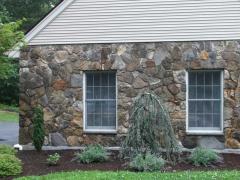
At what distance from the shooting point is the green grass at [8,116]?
31.5 metres

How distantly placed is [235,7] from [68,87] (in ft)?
17.7

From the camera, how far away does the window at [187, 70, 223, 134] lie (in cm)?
1388

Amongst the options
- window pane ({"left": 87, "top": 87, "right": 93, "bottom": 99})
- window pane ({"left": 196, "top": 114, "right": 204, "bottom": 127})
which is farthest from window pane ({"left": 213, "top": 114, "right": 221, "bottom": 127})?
window pane ({"left": 87, "top": 87, "right": 93, "bottom": 99})

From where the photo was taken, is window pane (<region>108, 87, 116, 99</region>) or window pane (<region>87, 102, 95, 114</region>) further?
window pane (<region>87, 102, 95, 114</region>)

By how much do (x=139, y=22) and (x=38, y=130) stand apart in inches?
169

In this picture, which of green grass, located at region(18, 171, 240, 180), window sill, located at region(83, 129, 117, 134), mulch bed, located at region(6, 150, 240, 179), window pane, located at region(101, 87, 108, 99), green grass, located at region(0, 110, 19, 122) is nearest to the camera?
green grass, located at region(18, 171, 240, 180)

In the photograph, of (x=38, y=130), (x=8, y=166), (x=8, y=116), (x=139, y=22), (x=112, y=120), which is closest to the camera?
(x=8, y=166)

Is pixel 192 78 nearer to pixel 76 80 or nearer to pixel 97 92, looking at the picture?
pixel 97 92

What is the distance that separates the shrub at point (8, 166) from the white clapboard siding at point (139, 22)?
4.86 metres

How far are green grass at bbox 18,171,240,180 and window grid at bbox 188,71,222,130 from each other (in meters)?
3.69

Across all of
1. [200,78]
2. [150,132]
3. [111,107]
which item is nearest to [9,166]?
[150,132]

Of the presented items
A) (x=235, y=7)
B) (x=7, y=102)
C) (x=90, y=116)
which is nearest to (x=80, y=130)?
(x=90, y=116)

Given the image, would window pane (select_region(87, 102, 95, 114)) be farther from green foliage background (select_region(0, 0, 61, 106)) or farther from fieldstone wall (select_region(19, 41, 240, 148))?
green foliage background (select_region(0, 0, 61, 106))

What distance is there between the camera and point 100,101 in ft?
48.3
